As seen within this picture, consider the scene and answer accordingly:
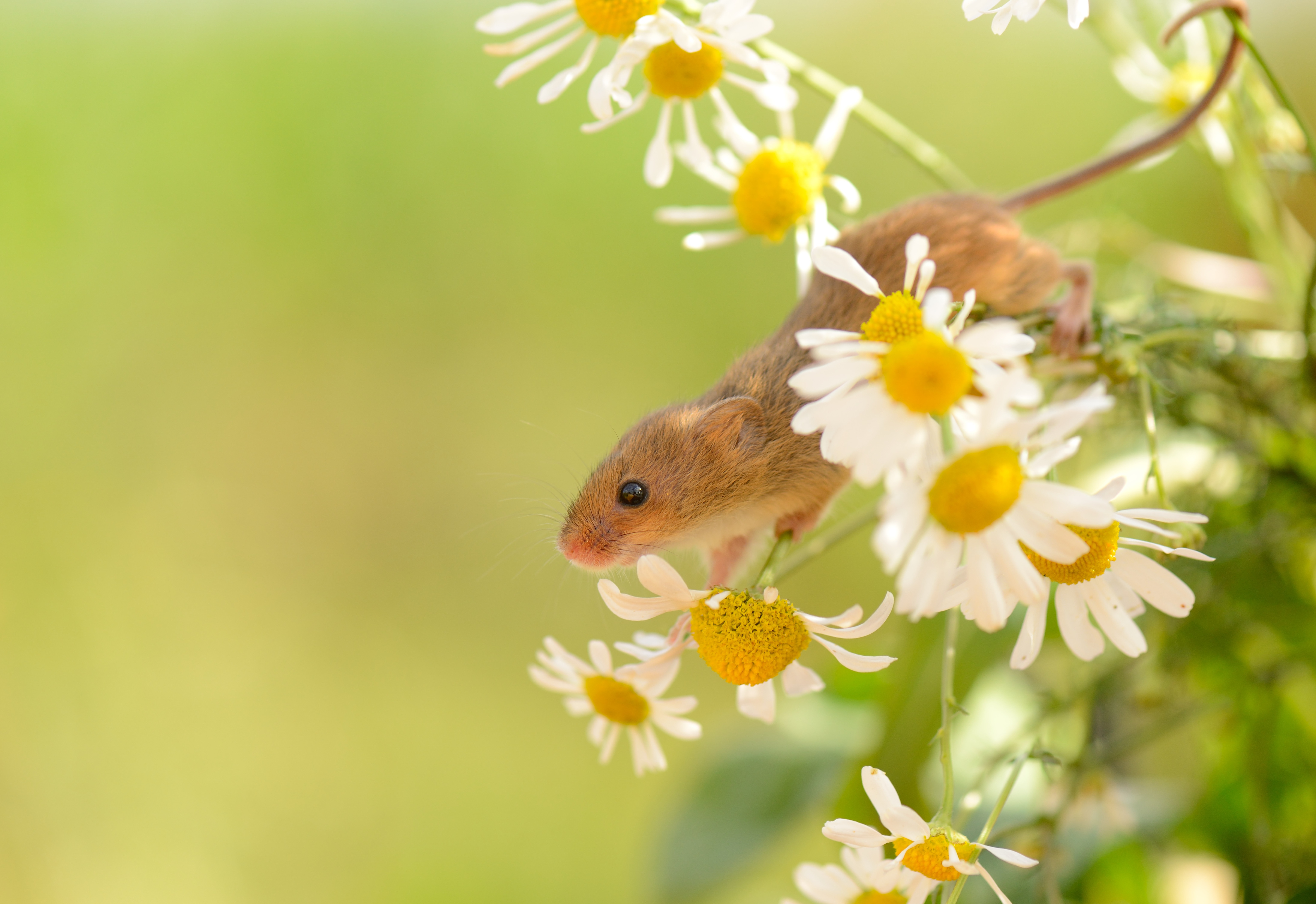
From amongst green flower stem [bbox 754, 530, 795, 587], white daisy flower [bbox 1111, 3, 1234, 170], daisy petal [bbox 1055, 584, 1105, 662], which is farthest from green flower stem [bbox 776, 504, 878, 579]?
white daisy flower [bbox 1111, 3, 1234, 170]

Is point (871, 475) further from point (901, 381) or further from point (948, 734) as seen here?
point (948, 734)

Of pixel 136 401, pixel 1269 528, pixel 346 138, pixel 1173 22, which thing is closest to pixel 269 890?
pixel 136 401

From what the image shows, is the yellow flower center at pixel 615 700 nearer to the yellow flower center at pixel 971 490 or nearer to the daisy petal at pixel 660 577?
the daisy petal at pixel 660 577

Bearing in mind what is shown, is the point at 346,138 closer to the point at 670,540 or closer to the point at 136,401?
the point at 136,401

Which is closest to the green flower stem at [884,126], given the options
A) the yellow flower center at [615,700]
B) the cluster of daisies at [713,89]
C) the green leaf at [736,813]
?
the cluster of daisies at [713,89]

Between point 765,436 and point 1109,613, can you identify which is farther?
point 765,436

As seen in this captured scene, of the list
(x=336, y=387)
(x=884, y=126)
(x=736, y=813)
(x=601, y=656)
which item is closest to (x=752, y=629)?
(x=601, y=656)
